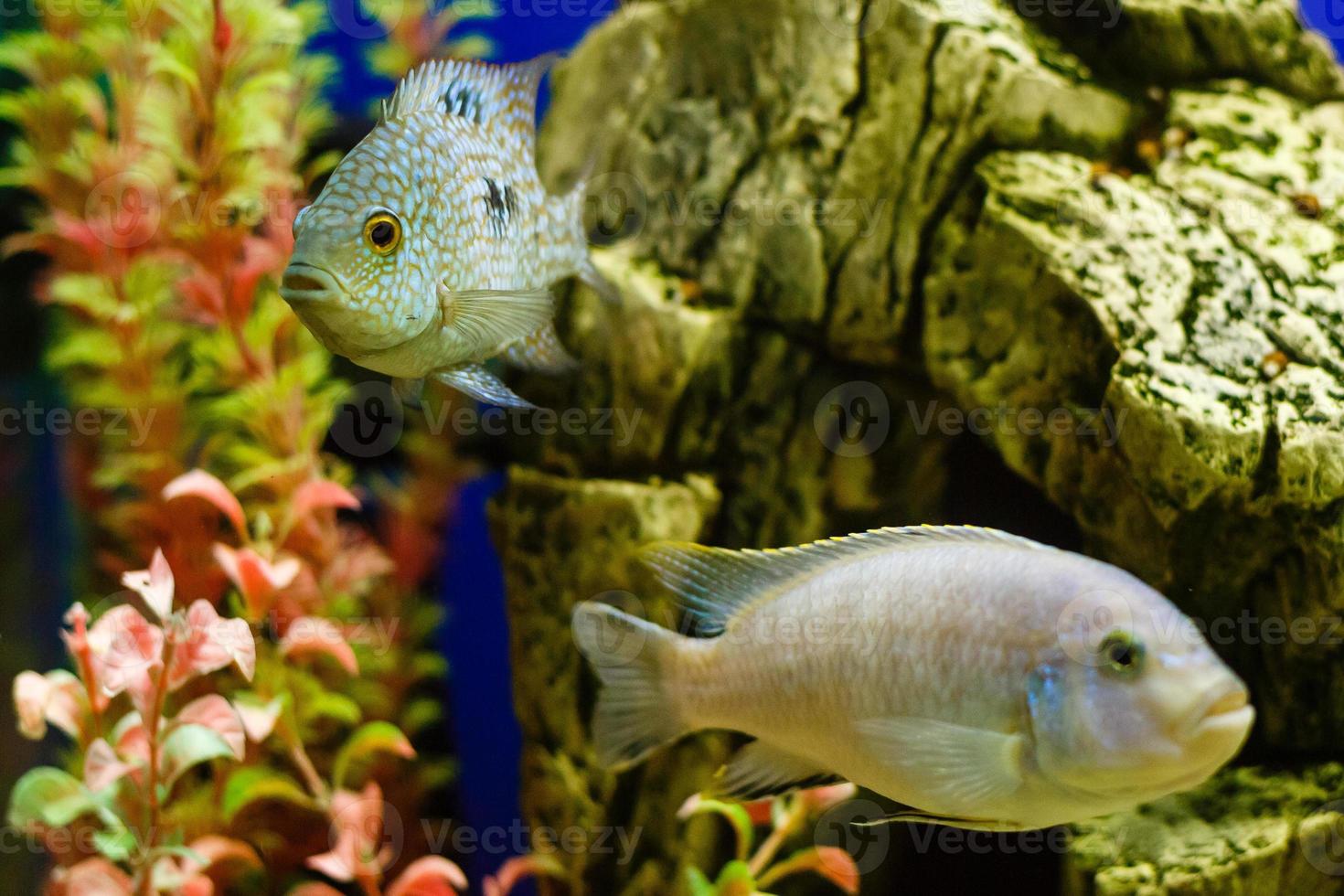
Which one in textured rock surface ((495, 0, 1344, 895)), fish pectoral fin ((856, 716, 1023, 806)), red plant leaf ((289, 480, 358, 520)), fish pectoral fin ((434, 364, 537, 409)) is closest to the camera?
fish pectoral fin ((856, 716, 1023, 806))

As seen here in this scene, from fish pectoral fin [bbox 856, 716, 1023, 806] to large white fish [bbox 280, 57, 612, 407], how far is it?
629 mm

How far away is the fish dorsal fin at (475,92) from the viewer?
118cm

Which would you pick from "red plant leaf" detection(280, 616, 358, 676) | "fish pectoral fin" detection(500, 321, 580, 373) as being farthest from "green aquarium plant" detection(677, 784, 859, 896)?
"fish pectoral fin" detection(500, 321, 580, 373)

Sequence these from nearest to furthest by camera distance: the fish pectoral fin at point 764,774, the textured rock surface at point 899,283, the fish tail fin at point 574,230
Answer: the fish pectoral fin at point 764,774
the fish tail fin at point 574,230
the textured rock surface at point 899,283

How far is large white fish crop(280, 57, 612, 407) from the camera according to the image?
3.32ft

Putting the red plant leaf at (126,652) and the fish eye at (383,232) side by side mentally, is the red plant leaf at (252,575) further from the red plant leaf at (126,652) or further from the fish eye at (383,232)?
the fish eye at (383,232)

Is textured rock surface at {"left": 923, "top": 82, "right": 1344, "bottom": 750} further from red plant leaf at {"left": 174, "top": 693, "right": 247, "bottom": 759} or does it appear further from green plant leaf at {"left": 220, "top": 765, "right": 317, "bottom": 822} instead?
green plant leaf at {"left": 220, "top": 765, "right": 317, "bottom": 822}

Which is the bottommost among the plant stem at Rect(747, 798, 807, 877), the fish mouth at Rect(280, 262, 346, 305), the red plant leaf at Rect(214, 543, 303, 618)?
the plant stem at Rect(747, 798, 807, 877)

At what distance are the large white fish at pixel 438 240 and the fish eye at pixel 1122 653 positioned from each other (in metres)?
0.74

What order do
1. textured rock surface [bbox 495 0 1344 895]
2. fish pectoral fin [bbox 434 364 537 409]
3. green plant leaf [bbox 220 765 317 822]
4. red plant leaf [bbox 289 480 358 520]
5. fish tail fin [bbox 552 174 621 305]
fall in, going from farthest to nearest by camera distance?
red plant leaf [bbox 289 480 358 520] → green plant leaf [bbox 220 765 317 822] → textured rock surface [bbox 495 0 1344 895] → fish tail fin [bbox 552 174 621 305] → fish pectoral fin [bbox 434 364 537 409]

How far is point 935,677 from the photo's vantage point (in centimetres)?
113

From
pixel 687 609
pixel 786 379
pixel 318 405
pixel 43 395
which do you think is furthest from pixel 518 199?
pixel 43 395

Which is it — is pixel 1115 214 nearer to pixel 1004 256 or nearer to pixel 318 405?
pixel 1004 256

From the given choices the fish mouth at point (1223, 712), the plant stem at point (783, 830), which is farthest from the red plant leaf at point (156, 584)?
the fish mouth at point (1223, 712)
